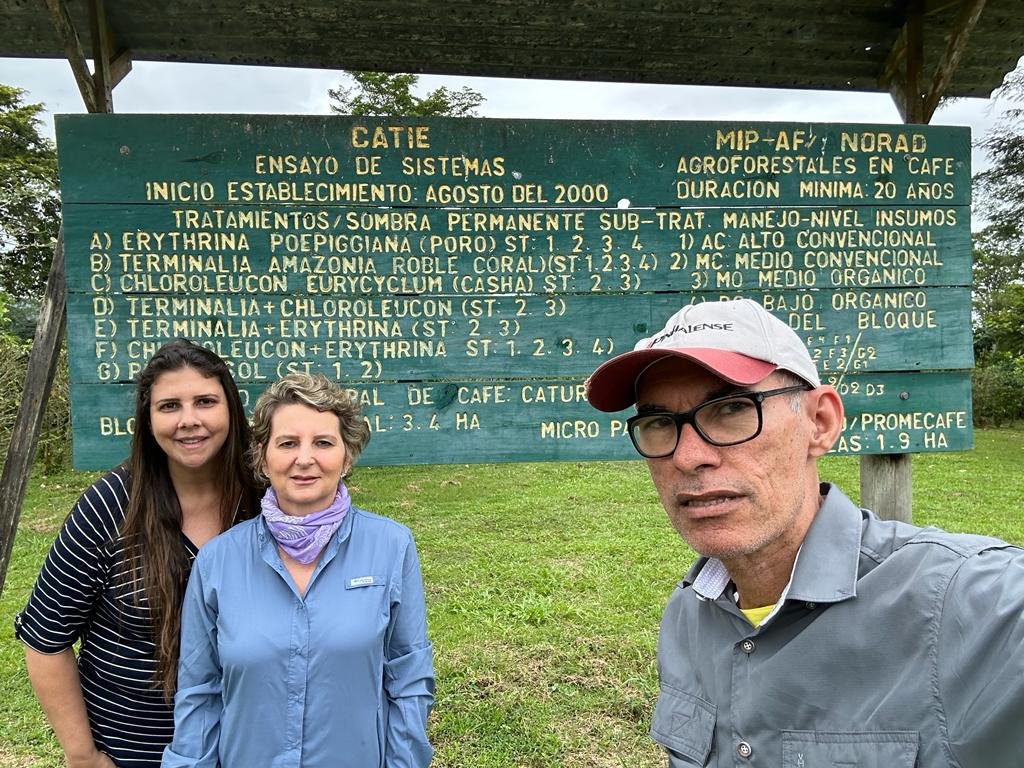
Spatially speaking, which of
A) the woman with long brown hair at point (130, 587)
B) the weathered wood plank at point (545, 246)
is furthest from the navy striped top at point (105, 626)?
the weathered wood plank at point (545, 246)

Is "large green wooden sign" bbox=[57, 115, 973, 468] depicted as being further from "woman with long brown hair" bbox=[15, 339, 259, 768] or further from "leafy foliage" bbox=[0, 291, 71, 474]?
"leafy foliage" bbox=[0, 291, 71, 474]

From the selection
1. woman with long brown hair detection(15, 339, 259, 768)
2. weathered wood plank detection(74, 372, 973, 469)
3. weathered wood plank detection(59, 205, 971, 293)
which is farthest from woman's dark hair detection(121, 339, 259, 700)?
weathered wood plank detection(59, 205, 971, 293)

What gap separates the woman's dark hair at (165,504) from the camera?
6.10ft

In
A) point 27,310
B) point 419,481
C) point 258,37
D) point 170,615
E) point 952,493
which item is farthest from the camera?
point 27,310

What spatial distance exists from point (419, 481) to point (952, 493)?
23.6ft

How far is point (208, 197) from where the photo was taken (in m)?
2.88

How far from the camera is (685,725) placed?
4.60 feet

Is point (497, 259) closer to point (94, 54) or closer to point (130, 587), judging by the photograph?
point (130, 587)

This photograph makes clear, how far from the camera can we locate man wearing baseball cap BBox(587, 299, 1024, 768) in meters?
1.08

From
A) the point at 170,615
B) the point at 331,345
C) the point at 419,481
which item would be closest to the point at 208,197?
the point at 331,345

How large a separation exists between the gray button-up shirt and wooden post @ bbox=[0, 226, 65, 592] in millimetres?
2680

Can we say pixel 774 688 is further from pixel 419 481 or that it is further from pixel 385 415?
pixel 419 481

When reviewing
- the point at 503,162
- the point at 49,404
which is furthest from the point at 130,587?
the point at 49,404

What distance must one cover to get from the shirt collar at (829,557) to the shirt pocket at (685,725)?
29 cm
